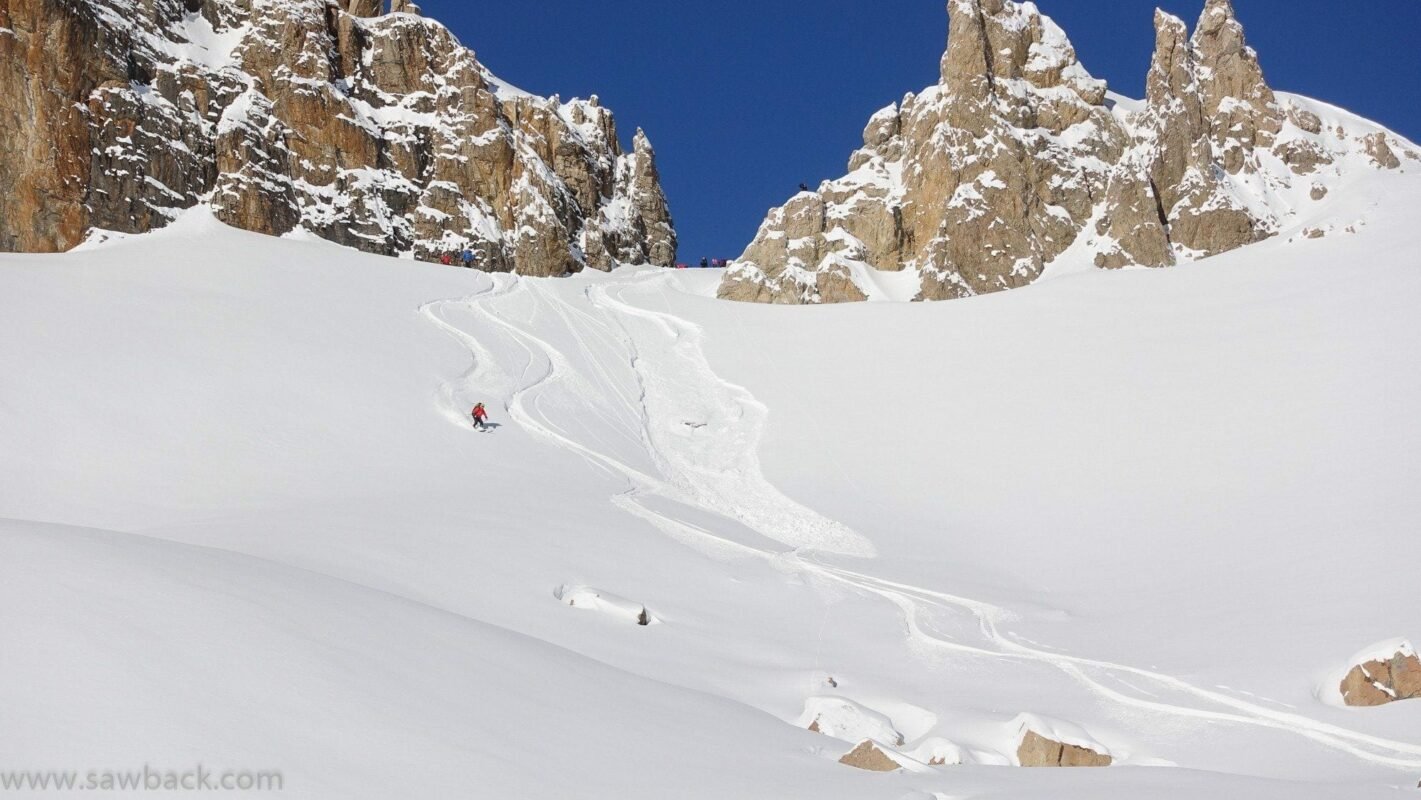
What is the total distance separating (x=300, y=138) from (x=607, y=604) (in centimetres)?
6621

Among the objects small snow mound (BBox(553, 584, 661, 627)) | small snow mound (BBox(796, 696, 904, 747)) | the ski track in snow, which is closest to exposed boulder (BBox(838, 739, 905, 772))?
small snow mound (BBox(796, 696, 904, 747))

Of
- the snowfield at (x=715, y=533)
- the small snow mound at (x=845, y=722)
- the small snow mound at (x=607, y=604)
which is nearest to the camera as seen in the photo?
the snowfield at (x=715, y=533)

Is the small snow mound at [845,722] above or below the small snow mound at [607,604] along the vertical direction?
below

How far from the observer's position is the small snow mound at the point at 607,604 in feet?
38.3

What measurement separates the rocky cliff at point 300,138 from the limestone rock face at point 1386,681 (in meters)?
61.6

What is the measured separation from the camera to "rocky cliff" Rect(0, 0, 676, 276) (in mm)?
56125

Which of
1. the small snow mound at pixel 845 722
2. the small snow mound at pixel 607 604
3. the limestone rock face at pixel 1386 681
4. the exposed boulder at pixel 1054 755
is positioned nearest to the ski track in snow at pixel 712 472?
the limestone rock face at pixel 1386 681

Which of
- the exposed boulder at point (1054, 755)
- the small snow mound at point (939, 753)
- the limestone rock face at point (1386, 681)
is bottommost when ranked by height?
the small snow mound at point (939, 753)

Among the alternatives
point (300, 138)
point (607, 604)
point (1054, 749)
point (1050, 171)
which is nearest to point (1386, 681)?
point (1054, 749)

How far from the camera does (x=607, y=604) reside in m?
11.8

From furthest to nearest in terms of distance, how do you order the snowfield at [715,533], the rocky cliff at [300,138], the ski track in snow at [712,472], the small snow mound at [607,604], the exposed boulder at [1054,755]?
the rocky cliff at [300,138] → the small snow mound at [607,604] → the ski track in snow at [712,472] → the exposed boulder at [1054,755] → the snowfield at [715,533]

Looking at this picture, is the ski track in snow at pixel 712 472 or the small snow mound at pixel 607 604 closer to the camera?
the ski track in snow at pixel 712 472

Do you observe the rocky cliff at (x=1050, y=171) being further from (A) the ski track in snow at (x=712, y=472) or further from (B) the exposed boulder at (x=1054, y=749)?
(B) the exposed boulder at (x=1054, y=749)

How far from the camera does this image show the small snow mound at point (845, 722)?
8969 mm
